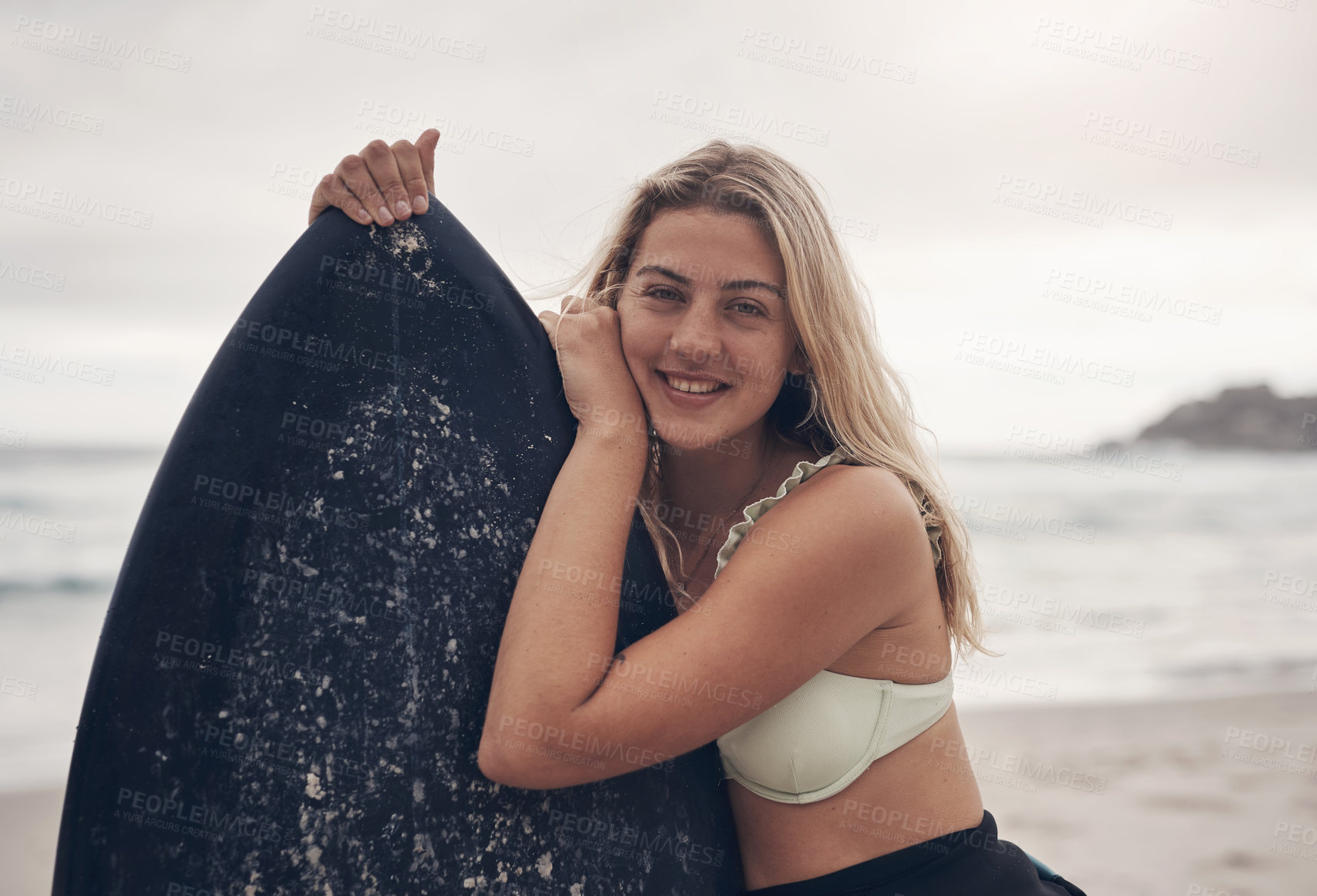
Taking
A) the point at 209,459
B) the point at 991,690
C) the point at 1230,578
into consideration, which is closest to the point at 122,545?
the point at 991,690

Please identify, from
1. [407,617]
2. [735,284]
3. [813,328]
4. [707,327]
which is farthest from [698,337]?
[407,617]

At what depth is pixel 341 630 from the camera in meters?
1.27

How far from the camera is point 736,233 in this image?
1763mm

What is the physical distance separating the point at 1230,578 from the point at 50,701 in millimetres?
10226

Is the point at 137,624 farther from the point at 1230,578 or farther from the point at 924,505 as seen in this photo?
the point at 1230,578

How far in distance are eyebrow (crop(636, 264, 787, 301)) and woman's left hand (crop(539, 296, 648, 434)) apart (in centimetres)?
12

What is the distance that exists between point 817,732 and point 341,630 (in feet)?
2.70

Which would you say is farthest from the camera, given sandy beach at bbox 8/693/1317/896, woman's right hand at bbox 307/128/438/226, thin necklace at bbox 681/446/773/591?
sandy beach at bbox 8/693/1317/896

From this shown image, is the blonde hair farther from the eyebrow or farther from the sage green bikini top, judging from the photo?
the sage green bikini top

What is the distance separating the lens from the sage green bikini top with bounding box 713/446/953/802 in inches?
62.6

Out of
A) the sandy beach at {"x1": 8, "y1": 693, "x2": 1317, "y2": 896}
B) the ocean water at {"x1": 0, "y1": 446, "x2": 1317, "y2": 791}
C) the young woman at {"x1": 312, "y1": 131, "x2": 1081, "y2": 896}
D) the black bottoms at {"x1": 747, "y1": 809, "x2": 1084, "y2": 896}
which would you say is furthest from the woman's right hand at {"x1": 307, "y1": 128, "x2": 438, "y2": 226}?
the sandy beach at {"x1": 8, "y1": 693, "x2": 1317, "y2": 896}

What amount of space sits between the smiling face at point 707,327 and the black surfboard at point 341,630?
33cm

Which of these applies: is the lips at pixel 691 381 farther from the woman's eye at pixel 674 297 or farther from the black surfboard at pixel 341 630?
the black surfboard at pixel 341 630

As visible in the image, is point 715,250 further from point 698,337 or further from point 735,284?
point 698,337
